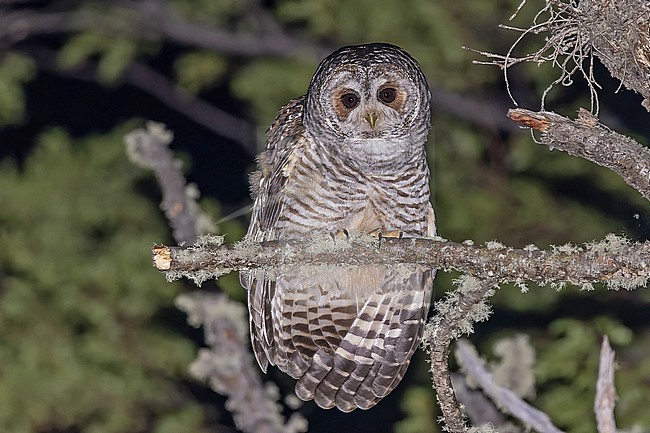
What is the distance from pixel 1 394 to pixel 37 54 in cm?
154

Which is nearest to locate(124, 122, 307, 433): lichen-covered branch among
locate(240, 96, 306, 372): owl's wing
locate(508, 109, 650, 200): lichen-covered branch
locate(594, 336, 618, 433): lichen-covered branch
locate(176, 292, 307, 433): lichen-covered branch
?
locate(176, 292, 307, 433): lichen-covered branch

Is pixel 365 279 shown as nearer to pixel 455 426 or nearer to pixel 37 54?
pixel 455 426

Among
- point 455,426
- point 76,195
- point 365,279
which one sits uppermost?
point 455,426

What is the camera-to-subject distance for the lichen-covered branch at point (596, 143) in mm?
992

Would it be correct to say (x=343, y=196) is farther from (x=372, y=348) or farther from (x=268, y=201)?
(x=372, y=348)

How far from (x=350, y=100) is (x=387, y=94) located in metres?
0.07

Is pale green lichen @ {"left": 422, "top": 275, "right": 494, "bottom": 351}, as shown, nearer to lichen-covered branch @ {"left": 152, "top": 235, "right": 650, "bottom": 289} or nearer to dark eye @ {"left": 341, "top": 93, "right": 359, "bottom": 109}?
lichen-covered branch @ {"left": 152, "top": 235, "right": 650, "bottom": 289}

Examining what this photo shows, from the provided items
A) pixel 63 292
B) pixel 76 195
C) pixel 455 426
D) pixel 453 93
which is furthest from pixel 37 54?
pixel 455 426

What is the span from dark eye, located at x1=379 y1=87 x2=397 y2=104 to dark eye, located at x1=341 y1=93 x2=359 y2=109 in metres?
0.05

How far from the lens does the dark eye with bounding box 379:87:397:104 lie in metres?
1.68


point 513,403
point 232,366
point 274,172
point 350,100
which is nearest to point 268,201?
point 274,172

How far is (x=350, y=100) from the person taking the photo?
170 cm

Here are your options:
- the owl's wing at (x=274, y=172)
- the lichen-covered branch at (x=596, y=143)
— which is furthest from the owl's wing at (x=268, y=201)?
the lichen-covered branch at (x=596, y=143)

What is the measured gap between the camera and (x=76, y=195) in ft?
10.7
